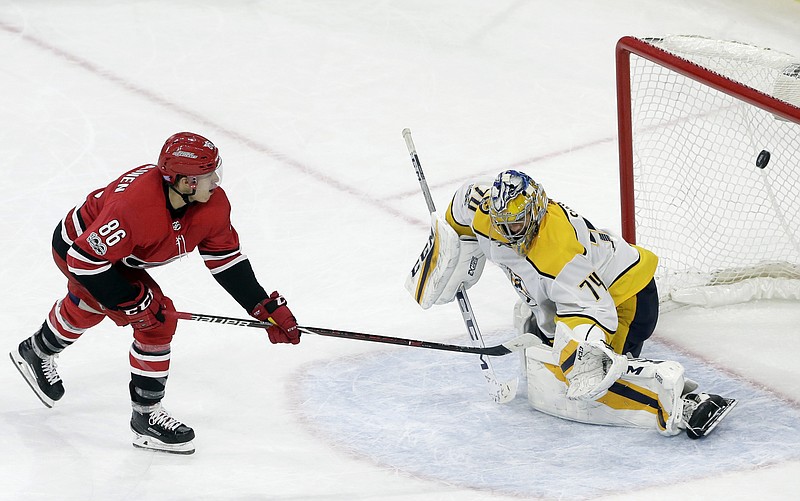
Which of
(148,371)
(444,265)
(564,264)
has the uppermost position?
(564,264)

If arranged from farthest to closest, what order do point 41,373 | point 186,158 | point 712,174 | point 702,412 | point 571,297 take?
point 712,174 < point 41,373 < point 702,412 < point 571,297 < point 186,158

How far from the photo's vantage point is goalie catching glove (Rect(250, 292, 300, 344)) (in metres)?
3.23

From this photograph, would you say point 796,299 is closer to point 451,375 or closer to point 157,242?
point 451,375

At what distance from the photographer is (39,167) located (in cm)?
525

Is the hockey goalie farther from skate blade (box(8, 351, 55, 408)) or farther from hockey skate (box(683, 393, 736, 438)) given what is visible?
skate blade (box(8, 351, 55, 408))

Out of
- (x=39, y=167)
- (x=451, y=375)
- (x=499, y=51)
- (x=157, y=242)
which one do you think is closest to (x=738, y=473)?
(x=451, y=375)

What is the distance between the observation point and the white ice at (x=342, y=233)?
3.16m

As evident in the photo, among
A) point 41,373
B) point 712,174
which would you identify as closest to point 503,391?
point 41,373

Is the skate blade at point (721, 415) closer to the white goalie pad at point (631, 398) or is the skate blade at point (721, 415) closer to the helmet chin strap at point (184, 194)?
the white goalie pad at point (631, 398)

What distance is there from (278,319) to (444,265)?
1.70 ft

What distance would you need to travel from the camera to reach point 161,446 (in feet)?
10.6

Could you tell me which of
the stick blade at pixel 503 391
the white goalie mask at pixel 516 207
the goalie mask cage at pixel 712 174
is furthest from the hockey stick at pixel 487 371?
the goalie mask cage at pixel 712 174

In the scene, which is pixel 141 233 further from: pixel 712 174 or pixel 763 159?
pixel 712 174

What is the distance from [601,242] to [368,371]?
85 centimetres
